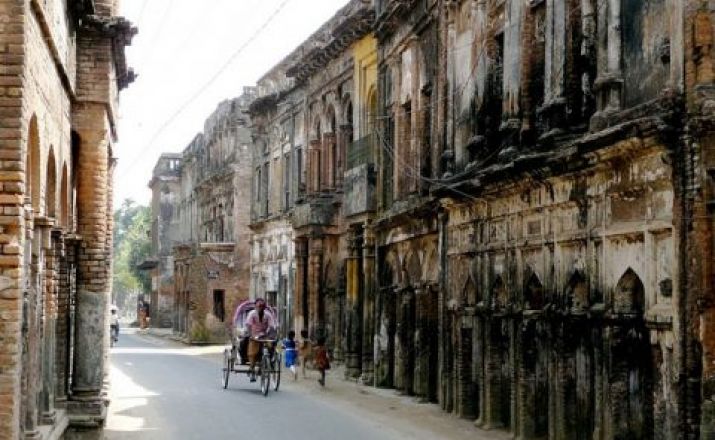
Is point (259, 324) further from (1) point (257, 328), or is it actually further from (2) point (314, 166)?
(2) point (314, 166)

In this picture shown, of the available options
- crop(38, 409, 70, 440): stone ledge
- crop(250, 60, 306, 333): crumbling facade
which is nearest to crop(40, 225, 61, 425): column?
crop(38, 409, 70, 440): stone ledge

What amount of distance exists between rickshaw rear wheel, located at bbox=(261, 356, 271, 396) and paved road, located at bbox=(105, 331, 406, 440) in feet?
0.60

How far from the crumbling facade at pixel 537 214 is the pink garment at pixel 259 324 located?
2793mm

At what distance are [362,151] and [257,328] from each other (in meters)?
6.88

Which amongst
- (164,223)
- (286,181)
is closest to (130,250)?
(164,223)

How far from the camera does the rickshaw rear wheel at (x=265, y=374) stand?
78.1 ft

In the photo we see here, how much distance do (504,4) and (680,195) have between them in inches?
301

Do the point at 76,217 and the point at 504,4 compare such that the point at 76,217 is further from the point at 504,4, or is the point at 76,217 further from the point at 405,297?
the point at 405,297

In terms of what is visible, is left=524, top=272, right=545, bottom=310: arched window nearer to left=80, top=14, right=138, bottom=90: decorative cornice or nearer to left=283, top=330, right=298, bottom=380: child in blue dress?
left=80, top=14, right=138, bottom=90: decorative cornice

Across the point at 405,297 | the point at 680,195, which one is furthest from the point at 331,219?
the point at 680,195

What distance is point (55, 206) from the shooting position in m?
12.9

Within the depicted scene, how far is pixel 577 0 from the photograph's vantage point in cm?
1636

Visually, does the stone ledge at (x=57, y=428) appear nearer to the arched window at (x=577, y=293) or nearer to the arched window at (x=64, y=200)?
the arched window at (x=64, y=200)

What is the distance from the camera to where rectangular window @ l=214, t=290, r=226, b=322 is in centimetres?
4959
